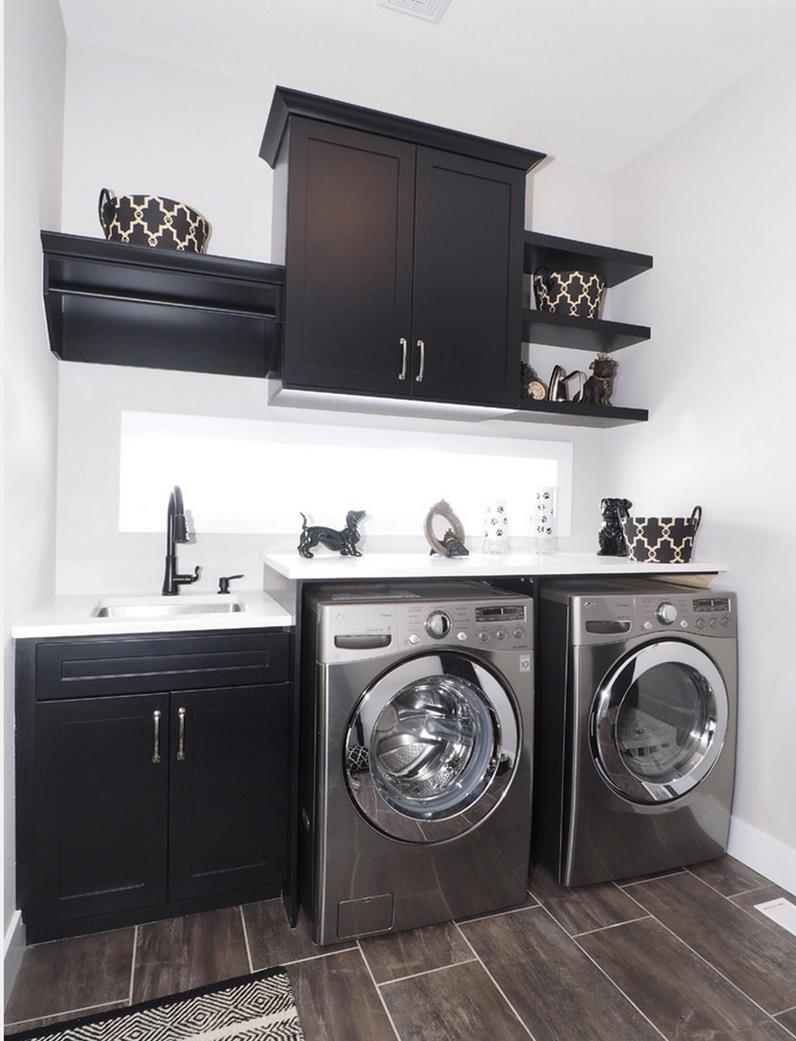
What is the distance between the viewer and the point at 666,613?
7.20 ft

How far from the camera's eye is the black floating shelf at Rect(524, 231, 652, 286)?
2.63m

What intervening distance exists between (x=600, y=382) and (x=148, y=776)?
7.93ft

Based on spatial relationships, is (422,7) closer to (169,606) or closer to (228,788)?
(169,606)

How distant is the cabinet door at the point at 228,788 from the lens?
6.23ft

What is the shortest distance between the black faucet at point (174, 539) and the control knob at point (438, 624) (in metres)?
0.99

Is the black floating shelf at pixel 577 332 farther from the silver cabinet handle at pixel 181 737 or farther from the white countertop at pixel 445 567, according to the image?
the silver cabinet handle at pixel 181 737

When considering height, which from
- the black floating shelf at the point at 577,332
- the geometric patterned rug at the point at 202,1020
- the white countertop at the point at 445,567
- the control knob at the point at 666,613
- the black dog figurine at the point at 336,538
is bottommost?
the geometric patterned rug at the point at 202,1020

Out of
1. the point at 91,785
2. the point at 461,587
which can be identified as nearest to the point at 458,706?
the point at 461,587

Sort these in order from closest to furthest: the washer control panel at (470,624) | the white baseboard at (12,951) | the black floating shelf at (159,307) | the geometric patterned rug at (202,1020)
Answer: the geometric patterned rug at (202,1020) < the white baseboard at (12,951) < the washer control panel at (470,624) < the black floating shelf at (159,307)

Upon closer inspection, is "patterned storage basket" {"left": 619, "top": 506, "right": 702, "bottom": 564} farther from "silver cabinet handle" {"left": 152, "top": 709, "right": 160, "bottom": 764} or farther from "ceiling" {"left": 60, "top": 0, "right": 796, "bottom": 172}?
"silver cabinet handle" {"left": 152, "top": 709, "right": 160, "bottom": 764}

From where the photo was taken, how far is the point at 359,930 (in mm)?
1856

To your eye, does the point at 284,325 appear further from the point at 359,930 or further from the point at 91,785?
the point at 359,930

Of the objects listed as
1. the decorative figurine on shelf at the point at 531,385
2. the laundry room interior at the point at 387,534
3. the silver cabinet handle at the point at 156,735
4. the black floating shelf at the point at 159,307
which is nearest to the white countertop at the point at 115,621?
the laundry room interior at the point at 387,534

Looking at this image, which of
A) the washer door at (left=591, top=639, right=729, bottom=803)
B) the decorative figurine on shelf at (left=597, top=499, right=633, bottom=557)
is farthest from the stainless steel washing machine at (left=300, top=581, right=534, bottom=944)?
the decorative figurine on shelf at (left=597, top=499, right=633, bottom=557)
